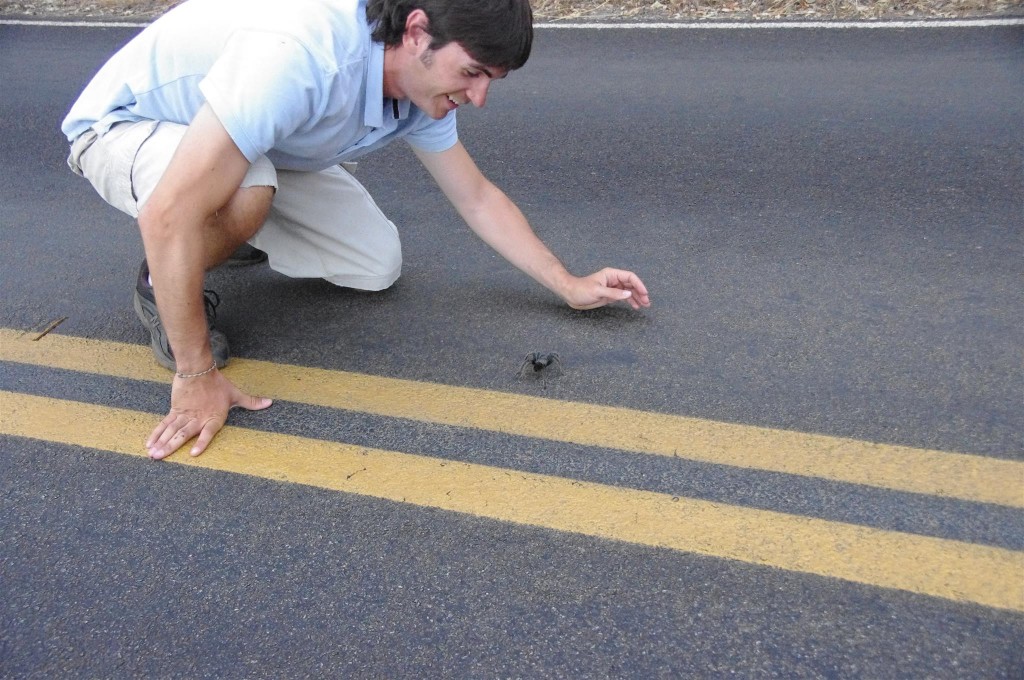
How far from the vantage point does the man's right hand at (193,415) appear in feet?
7.72

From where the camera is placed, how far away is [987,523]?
6.42ft

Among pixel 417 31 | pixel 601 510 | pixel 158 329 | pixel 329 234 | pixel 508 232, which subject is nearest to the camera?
pixel 601 510

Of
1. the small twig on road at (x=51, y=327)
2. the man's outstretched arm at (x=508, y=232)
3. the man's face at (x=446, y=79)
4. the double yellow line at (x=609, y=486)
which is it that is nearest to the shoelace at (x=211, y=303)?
the double yellow line at (x=609, y=486)

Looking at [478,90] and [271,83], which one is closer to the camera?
[271,83]

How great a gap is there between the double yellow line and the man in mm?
194

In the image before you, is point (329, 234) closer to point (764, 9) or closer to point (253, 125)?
point (253, 125)

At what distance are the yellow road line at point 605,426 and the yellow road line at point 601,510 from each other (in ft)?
0.57

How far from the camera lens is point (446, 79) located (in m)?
2.35

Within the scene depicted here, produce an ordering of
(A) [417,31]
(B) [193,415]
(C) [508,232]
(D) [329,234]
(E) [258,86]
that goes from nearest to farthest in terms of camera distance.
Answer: (E) [258,86], (A) [417,31], (B) [193,415], (C) [508,232], (D) [329,234]

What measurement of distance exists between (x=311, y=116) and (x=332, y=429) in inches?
30.3

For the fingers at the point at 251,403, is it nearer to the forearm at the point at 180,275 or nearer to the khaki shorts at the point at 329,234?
the forearm at the point at 180,275

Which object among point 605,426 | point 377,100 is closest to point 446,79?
point 377,100

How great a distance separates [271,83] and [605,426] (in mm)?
1108

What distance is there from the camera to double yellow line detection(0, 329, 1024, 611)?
1.88 meters
